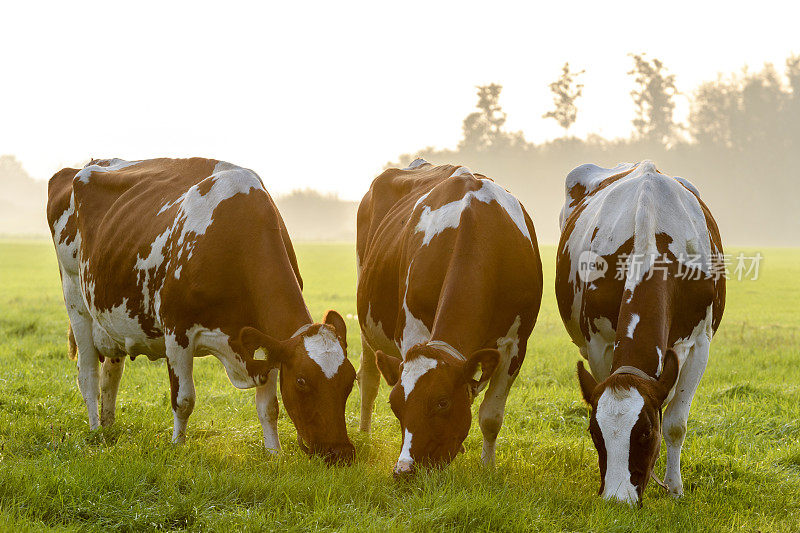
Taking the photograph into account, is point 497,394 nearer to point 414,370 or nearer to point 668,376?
point 414,370

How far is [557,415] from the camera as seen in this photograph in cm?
817

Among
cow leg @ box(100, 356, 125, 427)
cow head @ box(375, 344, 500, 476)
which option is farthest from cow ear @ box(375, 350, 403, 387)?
cow leg @ box(100, 356, 125, 427)

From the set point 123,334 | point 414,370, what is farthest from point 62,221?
point 414,370

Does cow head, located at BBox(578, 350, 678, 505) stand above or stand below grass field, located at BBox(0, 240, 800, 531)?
above

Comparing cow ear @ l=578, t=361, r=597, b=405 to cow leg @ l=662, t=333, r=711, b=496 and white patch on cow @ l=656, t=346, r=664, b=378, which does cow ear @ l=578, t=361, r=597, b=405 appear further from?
cow leg @ l=662, t=333, r=711, b=496

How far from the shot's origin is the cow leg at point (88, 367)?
743 cm

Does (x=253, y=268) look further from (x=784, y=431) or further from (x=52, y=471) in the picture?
(x=784, y=431)

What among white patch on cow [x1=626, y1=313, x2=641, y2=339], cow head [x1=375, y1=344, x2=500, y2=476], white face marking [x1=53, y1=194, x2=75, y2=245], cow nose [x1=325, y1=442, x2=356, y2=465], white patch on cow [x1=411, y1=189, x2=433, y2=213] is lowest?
cow nose [x1=325, y1=442, x2=356, y2=465]

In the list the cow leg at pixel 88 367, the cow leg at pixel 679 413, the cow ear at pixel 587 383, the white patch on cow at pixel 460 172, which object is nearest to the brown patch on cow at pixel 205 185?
the white patch on cow at pixel 460 172

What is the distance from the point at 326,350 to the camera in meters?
5.51

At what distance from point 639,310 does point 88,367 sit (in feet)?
17.3

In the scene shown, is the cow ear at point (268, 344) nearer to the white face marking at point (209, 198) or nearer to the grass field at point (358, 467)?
the grass field at point (358, 467)

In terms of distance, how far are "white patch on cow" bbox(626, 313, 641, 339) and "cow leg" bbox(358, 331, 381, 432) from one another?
10.4 ft

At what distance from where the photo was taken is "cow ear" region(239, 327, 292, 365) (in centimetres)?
561
